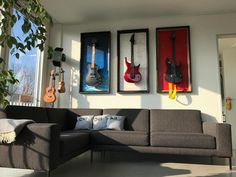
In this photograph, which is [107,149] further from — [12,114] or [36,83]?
[36,83]

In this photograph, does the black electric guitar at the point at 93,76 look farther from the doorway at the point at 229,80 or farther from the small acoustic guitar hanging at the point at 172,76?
the doorway at the point at 229,80

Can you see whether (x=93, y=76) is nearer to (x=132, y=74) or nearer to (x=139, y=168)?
(x=132, y=74)

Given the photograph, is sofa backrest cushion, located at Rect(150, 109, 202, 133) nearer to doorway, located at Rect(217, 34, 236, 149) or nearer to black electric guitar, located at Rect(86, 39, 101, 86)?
black electric guitar, located at Rect(86, 39, 101, 86)

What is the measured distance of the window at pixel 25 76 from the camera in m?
3.33

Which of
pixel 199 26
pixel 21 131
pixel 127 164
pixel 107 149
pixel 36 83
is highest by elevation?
pixel 199 26

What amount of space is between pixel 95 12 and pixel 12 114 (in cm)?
218

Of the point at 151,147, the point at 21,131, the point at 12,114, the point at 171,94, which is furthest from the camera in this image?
the point at 171,94

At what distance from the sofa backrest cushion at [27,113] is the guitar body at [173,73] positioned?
2041 mm

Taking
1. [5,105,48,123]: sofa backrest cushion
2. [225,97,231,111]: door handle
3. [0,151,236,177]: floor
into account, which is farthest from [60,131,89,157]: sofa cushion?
[225,97,231,111]: door handle

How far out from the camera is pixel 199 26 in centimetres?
385

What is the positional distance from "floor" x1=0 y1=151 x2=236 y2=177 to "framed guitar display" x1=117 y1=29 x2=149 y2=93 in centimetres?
118

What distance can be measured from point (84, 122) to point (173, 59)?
5.94 ft

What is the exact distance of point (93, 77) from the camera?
3943 mm

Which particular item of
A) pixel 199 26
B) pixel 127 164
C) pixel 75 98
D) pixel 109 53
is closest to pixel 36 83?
pixel 75 98
